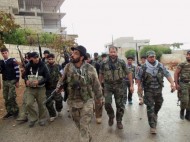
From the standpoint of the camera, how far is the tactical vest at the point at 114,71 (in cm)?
589

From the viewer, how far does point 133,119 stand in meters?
6.96

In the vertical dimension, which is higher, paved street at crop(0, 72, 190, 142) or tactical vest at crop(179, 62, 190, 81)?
tactical vest at crop(179, 62, 190, 81)

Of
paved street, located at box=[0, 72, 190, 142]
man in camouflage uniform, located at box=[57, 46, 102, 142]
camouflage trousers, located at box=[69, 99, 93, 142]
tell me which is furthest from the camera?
paved street, located at box=[0, 72, 190, 142]

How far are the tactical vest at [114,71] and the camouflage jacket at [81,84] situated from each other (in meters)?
1.39

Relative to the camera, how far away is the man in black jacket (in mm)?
6289

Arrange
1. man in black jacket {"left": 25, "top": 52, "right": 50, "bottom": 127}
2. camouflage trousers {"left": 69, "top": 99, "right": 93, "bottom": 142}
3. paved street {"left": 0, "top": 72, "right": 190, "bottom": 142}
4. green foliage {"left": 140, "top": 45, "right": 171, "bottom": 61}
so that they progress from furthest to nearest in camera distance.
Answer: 1. green foliage {"left": 140, "top": 45, "right": 171, "bottom": 61}
2. man in black jacket {"left": 25, "top": 52, "right": 50, "bottom": 127}
3. paved street {"left": 0, "top": 72, "right": 190, "bottom": 142}
4. camouflage trousers {"left": 69, "top": 99, "right": 93, "bottom": 142}

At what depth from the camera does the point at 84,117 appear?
14.3 feet

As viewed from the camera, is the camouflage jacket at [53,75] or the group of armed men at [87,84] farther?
the camouflage jacket at [53,75]

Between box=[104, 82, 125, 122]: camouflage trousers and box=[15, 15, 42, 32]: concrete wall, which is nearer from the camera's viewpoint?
box=[104, 82, 125, 122]: camouflage trousers

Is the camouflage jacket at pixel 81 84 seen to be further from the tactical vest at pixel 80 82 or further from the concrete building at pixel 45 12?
the concrete building at pixel 45 12

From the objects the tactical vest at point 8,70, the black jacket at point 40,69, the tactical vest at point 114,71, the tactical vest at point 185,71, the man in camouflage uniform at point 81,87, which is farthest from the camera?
the tactical vest at point 8,70

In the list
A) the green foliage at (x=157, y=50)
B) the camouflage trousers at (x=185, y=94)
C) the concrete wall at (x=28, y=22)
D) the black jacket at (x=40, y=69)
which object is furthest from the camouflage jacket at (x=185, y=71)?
the green foliage at (x=157, y=50)

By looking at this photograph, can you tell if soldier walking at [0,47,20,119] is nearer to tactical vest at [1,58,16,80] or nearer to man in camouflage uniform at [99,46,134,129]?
tactical vest at [1,58,16,80]

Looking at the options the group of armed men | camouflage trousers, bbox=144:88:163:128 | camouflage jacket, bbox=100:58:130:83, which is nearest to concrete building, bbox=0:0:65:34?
the group of armed men
